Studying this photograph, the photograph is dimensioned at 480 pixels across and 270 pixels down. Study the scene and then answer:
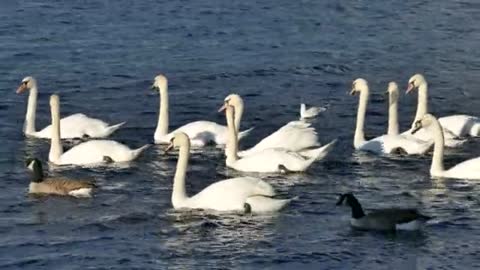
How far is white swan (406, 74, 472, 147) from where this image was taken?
2506cm

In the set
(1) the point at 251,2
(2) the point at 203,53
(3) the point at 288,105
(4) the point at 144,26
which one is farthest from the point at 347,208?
(1) the point at 251,2

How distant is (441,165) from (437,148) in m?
0.29

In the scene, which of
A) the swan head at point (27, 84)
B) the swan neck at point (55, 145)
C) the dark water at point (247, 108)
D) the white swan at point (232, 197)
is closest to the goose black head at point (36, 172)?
the dark water at point (247, 108)

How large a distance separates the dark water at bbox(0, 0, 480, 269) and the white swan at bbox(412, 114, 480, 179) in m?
0.30

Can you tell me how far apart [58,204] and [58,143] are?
270 centimetres

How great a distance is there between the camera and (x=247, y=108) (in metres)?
27.8

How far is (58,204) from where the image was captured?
21.5 meters

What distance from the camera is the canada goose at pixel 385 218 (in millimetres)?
19828

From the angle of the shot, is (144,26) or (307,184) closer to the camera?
(307,184)

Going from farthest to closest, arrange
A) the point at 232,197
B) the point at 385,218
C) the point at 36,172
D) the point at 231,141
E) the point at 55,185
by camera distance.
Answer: the point at 231,141
the point at 36,172
the point at 55,185
the point at 232,197
the point at 385,218

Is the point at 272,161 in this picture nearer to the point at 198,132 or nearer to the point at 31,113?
the point at 198,132

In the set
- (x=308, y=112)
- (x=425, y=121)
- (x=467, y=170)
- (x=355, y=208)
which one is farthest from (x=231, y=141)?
(x=355, y=208)

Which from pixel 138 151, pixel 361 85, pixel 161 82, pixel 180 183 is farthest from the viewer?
pixel 161 82

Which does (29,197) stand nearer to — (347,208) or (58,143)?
(58,143)
